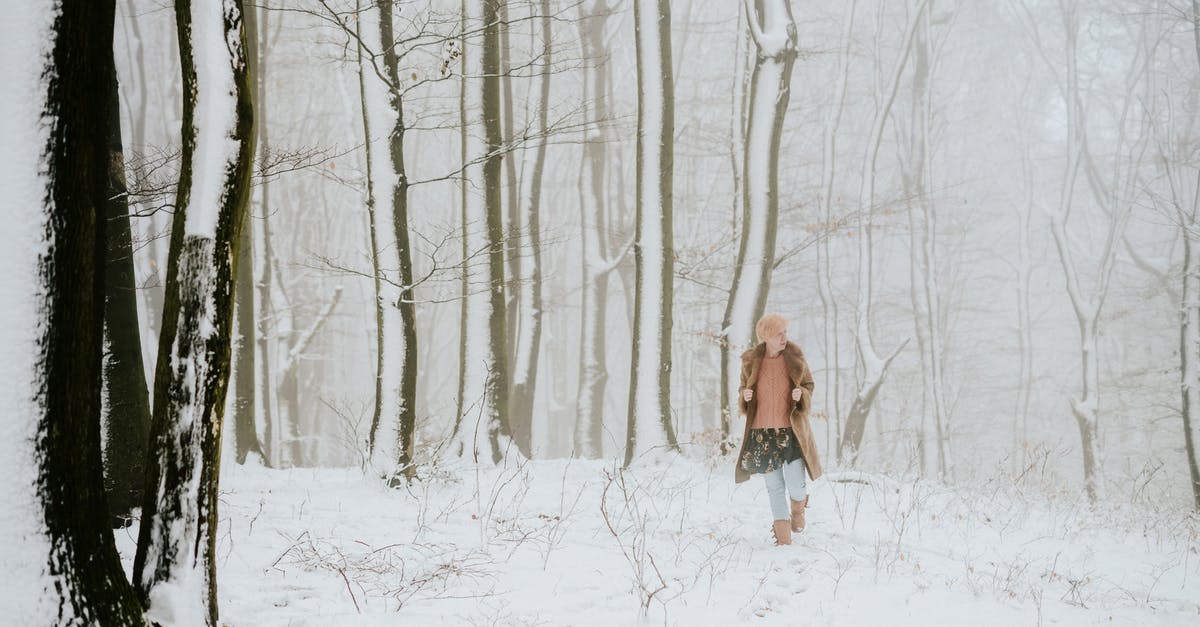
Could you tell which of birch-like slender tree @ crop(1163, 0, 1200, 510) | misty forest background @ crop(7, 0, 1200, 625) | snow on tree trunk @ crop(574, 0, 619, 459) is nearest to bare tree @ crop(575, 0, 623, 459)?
snow on tree trunk @ crop(574, 0, 619, 459)

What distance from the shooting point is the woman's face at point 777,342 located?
5488 millimetres

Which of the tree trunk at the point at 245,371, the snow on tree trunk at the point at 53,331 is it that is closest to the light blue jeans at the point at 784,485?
the snow on tree trunk at the point at 53,331

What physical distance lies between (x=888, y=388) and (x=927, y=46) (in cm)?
1523

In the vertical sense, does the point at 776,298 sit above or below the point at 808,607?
above

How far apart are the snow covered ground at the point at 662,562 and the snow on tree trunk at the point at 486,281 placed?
1201 millimetres

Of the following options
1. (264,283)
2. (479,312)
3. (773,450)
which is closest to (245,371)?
(264,283)

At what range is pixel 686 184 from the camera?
1983cm

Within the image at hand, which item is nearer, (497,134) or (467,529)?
(467,529)

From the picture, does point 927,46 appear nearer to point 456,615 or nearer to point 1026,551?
point 1026,551

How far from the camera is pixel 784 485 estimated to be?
550cm

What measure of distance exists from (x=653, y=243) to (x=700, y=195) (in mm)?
10790

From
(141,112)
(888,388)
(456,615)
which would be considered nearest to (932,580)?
(456,615)

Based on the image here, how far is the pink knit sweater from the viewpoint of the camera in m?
5.51

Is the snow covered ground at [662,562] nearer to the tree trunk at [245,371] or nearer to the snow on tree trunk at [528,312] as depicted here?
the tree trunk at [245,371]
